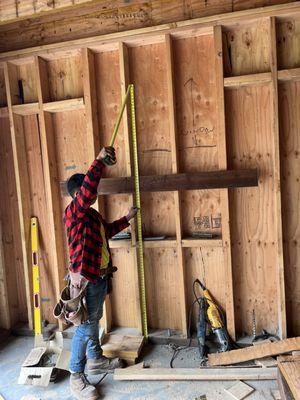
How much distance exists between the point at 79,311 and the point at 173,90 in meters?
1.88

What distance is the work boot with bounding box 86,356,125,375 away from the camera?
2.80m

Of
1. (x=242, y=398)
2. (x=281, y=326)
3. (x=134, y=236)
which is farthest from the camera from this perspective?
(x=134, y=236)

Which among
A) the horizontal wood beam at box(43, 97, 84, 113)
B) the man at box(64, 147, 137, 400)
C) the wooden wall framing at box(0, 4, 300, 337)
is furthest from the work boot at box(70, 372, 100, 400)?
the horizontal wood beam at box(43, 97, 84, 113)

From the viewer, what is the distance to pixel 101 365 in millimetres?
2805

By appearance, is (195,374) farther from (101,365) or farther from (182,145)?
(182,145)

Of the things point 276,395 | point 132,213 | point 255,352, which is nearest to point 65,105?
point 132,213

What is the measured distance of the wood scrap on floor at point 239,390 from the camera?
2.44 meters

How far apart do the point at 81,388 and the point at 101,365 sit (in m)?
0.27

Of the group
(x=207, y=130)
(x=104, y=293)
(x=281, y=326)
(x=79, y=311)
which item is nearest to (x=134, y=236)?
(x=104, y=293)

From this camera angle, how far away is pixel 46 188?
10.9 ft

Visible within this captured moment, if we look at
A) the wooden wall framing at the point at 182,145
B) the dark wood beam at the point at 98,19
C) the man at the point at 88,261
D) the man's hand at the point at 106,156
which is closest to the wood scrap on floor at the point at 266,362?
the wooden wall framing at the point at 182,145

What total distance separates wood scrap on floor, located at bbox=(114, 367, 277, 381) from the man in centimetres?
23

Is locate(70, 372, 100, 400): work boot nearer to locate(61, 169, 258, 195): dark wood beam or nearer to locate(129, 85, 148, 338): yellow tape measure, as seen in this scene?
locate(129, 85, 148, 338): yellow tape measure

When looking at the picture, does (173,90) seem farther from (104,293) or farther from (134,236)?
(104,293)
